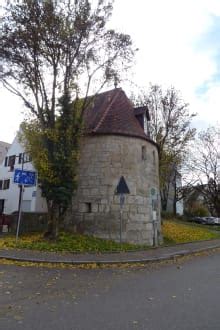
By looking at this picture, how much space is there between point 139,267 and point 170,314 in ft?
18.9

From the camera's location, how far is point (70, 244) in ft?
49.7

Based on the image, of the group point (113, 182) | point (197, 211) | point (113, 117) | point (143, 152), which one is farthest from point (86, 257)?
point (197, 211)

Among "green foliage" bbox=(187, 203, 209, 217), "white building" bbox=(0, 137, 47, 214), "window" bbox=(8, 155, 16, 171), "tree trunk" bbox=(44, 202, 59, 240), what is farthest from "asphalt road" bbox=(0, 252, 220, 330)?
"green foliage" bbox=(187, 203, 209, 217)

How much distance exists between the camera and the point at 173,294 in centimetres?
754

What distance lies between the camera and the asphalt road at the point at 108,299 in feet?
18.1

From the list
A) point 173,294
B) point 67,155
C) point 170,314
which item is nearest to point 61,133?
point 67,155

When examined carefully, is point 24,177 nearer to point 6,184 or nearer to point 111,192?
point 111,192

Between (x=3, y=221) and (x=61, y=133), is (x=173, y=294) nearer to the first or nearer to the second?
(x=61, y=133)

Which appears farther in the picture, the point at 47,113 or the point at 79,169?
the point at 79,169

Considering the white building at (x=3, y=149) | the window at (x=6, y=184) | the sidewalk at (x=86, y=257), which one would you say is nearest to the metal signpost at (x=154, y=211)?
the sidewalk at (x=86, y=257)

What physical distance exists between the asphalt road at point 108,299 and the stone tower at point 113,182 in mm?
6929

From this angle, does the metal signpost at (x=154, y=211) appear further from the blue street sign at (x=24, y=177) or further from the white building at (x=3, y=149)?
the white building at (x=3, y=149)

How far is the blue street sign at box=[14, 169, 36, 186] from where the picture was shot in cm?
1508

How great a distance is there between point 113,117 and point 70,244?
7967 millimetres
